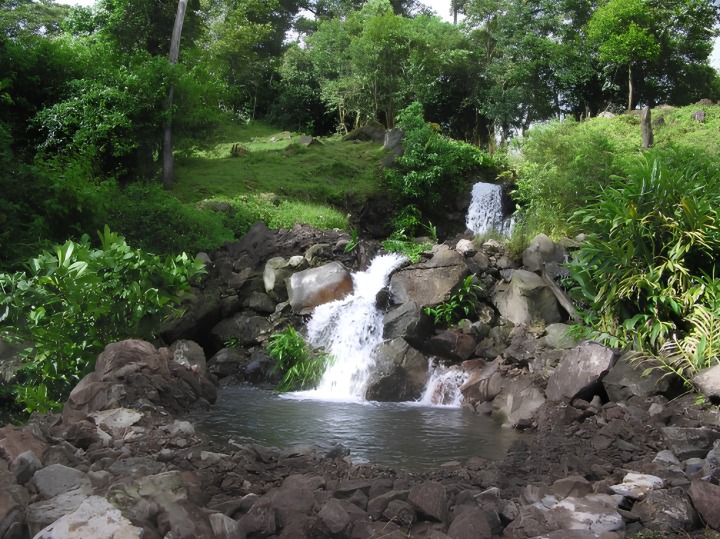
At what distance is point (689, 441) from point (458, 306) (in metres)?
4.71

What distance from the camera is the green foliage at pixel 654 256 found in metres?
6.63

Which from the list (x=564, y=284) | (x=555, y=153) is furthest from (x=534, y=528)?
(x=555, y=153)

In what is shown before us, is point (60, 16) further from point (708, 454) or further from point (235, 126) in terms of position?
point (708, 454)

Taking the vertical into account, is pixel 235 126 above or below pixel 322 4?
below

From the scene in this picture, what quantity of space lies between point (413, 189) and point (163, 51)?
7.57m

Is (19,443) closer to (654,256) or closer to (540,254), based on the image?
(654,256)

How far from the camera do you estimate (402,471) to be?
457 cm

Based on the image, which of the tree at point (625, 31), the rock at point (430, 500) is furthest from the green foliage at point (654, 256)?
the tree at point (625, 31)

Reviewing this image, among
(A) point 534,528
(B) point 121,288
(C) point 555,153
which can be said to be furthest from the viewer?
(C) point 555,153

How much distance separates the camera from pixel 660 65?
2428 centimetres

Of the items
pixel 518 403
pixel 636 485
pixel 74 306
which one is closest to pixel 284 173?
pixel 518 403

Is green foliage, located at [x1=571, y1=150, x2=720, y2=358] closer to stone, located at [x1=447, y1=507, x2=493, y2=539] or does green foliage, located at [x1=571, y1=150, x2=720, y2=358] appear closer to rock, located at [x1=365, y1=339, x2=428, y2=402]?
rock, located at [x1=365, y1=339, x2=428, y2=402]

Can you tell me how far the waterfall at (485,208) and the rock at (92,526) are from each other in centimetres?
1373

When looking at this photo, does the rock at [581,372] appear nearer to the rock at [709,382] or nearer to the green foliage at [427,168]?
the rock at [709,382]
